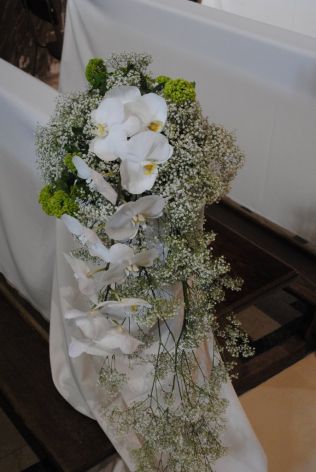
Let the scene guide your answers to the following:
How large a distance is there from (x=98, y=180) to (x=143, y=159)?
63 mm

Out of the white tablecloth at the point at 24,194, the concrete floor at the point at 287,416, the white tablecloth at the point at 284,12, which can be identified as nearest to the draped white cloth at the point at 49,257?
the white tablecloth at the point at 24,194

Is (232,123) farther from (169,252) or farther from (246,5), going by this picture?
(246,5)

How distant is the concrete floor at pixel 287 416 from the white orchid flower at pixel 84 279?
0.85 metres

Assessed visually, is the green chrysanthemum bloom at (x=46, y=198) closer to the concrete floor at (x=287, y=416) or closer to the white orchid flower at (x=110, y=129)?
the white orchid flower at (x=110, y=129)

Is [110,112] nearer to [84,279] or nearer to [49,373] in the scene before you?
[84,279]

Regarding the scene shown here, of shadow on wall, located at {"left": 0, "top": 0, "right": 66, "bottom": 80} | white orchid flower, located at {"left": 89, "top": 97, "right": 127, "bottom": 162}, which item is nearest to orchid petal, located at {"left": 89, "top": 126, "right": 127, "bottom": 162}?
white orchid flower, located at {"left": 89, "top": 97, "right": 127, "bottom": 162}

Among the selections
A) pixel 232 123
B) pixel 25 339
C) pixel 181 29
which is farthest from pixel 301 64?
pixel 25 339

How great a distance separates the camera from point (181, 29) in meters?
1.82

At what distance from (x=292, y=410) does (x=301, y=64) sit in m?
0.92

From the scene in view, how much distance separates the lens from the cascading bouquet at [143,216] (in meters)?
0.74

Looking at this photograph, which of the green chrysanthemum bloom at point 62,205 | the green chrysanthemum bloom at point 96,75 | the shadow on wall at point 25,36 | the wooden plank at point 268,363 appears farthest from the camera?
the shadow on wall at point 25,36

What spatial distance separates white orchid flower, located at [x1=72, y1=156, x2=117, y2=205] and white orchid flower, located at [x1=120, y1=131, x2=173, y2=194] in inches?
0.8

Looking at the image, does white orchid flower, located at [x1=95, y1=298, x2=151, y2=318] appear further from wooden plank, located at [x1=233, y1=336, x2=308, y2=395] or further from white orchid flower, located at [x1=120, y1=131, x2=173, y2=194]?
wooden plank, located at [x1=233, y1=336, x2=308, y2=395]

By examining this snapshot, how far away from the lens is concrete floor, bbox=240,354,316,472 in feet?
4.61
